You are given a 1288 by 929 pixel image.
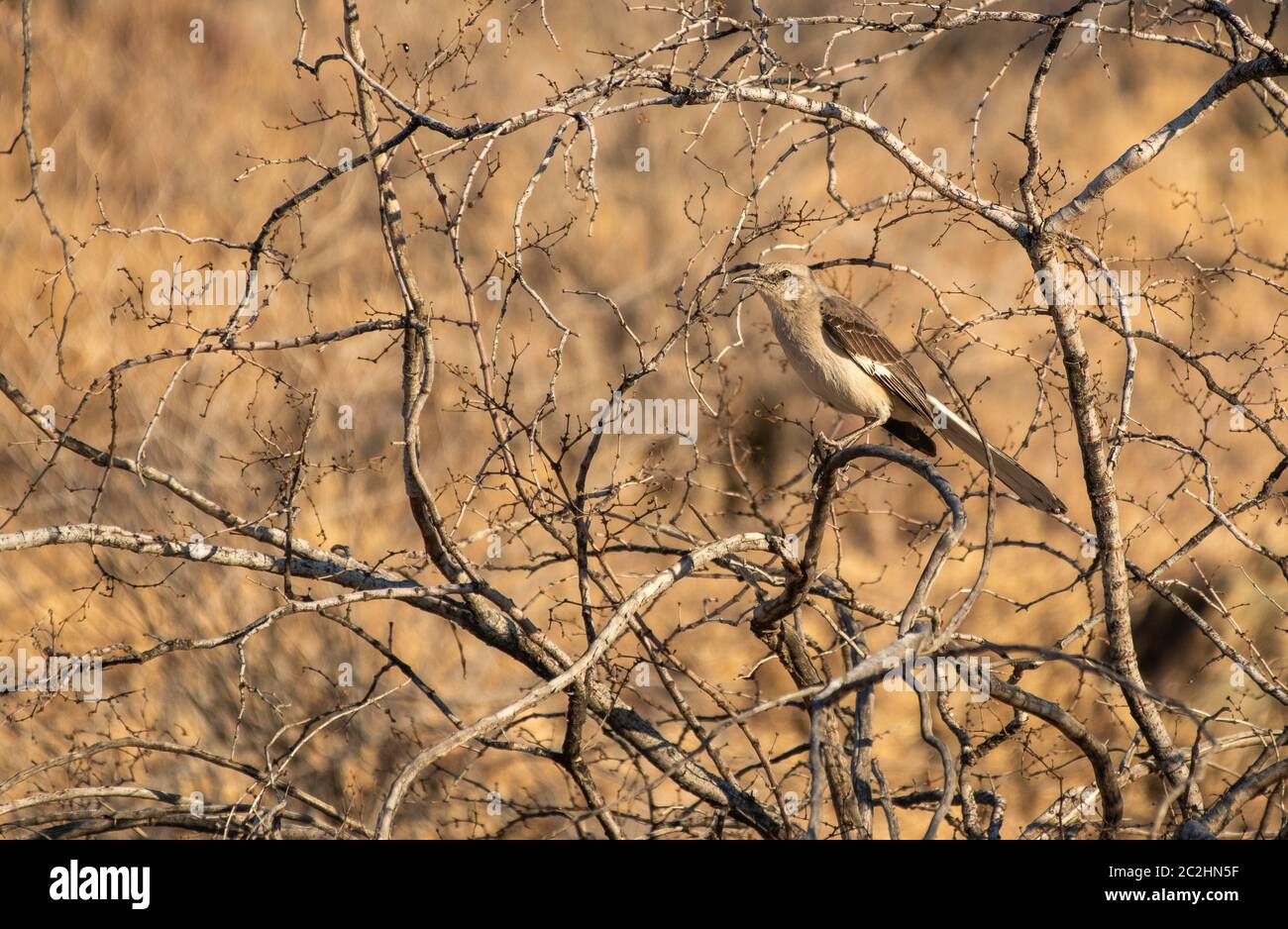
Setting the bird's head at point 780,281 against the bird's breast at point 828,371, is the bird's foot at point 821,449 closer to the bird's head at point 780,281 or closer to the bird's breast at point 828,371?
the bird's breast at point 828,371

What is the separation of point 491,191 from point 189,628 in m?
4.19

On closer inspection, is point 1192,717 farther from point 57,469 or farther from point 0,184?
point 0,184

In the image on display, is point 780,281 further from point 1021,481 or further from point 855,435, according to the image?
point 1021,481

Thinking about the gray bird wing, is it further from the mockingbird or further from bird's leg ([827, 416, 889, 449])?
bird's leg ([827, 416, 889, 449])

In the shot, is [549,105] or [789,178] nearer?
[549,105]

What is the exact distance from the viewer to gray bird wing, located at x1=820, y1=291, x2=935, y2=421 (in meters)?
5.55

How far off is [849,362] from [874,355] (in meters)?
0.13

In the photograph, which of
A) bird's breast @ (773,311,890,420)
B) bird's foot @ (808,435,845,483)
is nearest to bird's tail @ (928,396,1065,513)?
bird's breast @ (773,311,890,420)

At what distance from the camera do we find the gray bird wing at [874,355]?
555 centimetres


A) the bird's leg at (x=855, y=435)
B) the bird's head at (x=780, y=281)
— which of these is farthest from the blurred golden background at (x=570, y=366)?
the bird's leg at (x=855, y=435)

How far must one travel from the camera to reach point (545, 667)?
14.7ft

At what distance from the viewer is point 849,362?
5551 millimetres

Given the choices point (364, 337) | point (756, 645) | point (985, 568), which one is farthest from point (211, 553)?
point (364, 337)

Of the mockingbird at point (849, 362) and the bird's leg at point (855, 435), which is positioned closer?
the bird's leg at point (855, 435)
